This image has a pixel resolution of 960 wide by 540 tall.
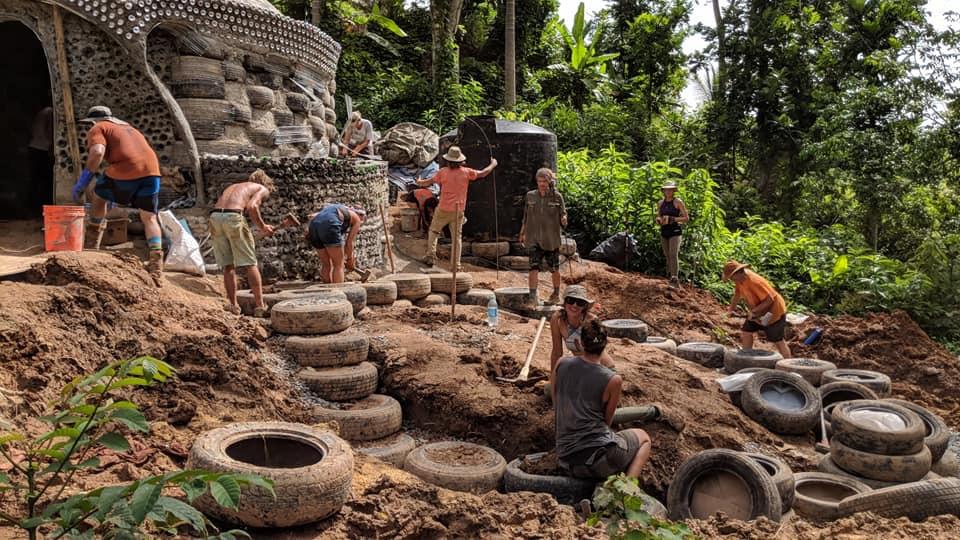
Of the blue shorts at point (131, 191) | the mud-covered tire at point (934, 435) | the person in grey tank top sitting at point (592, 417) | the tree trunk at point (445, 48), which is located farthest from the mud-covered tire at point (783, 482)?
the tree trunk at point (445, 48)

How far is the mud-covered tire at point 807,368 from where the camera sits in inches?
339

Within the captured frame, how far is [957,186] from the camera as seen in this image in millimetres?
15227

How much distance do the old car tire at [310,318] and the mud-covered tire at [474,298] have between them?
9.76 ft

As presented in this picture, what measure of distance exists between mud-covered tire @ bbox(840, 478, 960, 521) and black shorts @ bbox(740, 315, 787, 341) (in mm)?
4290

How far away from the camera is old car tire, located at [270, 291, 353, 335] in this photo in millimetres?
7516

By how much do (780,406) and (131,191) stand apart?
23.9 feet

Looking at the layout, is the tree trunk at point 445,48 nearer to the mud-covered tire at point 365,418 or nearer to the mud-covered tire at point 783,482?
the mud-covered tire at point 365,418

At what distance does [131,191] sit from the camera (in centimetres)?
827

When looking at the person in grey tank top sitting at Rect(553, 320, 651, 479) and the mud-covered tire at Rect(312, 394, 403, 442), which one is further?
the mud-covered tire at Rect(312, 394, 403, 442)

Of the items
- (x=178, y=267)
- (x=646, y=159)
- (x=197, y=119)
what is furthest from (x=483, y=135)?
(x=646, y=159)

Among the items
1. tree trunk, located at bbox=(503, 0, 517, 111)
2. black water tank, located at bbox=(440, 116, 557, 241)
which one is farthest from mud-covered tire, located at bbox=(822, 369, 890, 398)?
tree trunk, located at bbox=(503, 0, 517, 111)

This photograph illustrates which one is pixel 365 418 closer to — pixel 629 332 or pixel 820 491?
pixel 820 491

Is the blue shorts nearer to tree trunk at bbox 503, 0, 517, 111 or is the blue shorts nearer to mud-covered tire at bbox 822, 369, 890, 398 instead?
mud-covered tire at bbox 822, 369, 890, 398

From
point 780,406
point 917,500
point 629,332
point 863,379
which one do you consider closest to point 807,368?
point 863,379
